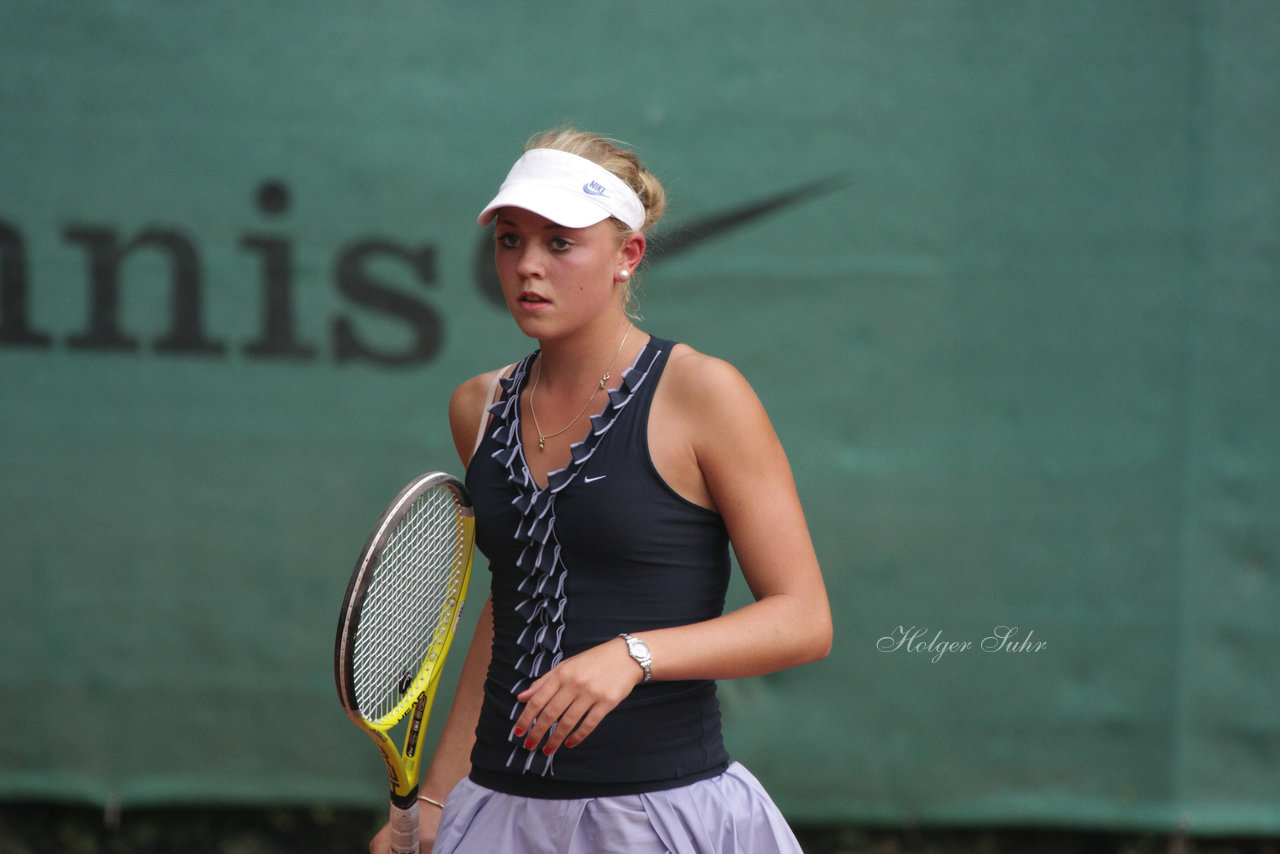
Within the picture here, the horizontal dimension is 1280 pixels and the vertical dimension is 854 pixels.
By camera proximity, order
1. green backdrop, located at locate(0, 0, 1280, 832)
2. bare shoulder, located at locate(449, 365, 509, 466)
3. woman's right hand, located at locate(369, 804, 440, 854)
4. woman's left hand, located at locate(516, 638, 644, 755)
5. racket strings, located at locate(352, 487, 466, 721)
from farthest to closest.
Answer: green backdrop, located at locate(0, 0, 1280, 832) → bare shoulder, located at locate(449, 365, 509, 466) → woman's right hand, located at locate(369, 804, 440, 854) → racket strings, located at locate(352, 487, 466, 721) → woman's left hand, located at locate(516, 638, 644, 755)

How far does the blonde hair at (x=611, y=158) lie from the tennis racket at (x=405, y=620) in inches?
20.9

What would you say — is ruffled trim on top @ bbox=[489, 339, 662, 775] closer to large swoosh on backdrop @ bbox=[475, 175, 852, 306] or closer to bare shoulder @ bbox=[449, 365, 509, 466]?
bare shoulder @ bbox=[449, 365, 509, 466]

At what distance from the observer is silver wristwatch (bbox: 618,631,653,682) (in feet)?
5.02

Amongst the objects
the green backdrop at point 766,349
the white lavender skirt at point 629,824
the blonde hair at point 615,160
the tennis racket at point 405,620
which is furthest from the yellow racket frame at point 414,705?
the green backdrop at point 766,349

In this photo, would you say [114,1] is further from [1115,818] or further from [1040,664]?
[1115,818]

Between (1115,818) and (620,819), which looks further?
(1115,818)

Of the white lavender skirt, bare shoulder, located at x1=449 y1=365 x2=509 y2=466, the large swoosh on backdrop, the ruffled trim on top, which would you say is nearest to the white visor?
the ruffled trim on top

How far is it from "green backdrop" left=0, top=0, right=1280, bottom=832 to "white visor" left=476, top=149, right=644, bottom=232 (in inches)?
66.8

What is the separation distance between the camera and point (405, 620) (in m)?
1.91

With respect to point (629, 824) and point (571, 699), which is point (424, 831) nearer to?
point (629, 824)

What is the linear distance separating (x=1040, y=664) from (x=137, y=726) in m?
2.68

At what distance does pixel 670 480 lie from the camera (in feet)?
5.56

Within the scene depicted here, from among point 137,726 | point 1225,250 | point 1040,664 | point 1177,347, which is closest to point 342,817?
point 137,726

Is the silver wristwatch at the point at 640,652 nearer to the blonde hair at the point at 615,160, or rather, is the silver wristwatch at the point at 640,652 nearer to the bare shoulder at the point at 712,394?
the bare shoulder at the point at 712,394
